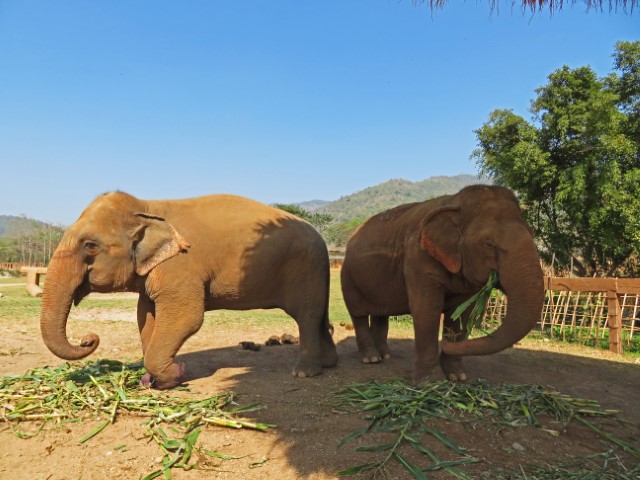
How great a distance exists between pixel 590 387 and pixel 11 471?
6.73m

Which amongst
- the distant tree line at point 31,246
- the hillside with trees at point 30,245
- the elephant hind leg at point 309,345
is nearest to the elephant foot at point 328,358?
the elephant hind leg at point 309,345

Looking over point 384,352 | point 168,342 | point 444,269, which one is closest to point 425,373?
point 444,269

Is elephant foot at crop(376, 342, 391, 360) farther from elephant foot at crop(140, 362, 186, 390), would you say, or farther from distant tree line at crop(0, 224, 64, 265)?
distant tree line at crop(0, 224, 64, 265)

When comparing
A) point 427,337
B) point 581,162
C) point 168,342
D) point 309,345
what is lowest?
point 309,345

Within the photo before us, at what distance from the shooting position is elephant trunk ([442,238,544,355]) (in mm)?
4594

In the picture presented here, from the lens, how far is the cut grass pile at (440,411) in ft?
12.5

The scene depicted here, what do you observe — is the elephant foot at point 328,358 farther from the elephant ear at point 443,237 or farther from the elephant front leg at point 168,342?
the elephant ear at point 443,237

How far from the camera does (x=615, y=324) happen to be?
371 inches

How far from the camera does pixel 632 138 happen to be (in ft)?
A: 52.5

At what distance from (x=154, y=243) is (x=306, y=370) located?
8.72 feet

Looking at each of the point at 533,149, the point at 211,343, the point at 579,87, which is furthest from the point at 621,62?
the point at 211,343

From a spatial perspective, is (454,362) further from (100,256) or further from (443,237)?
(100,256)

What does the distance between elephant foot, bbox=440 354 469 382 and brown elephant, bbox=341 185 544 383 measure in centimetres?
1

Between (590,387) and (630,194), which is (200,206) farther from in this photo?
(630,194)
